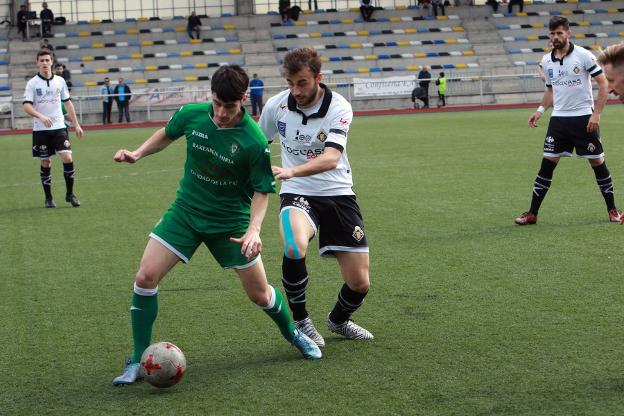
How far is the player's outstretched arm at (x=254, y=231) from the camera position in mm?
4855

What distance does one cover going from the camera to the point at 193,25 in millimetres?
43125

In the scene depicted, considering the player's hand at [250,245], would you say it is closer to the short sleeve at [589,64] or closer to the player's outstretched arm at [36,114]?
the short sleeve at [589,64]

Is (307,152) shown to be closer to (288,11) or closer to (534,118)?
(534,118)

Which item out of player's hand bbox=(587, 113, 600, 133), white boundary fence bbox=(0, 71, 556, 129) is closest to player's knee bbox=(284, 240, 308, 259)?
player's hand bbox=(587, 113, 600, 133)

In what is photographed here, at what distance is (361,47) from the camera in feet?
146

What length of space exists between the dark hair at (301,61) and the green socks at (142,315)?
1.50m

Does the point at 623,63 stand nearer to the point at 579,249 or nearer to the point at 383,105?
the point at 579,249

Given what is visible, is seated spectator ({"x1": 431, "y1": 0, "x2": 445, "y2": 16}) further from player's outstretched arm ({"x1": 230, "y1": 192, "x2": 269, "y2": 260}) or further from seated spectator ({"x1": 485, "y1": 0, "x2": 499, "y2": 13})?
player's outstretched arm ({"x1": 230, "y1": 192, "x2": 269, "y2": 260})

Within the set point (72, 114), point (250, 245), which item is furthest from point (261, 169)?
point (72, 114)

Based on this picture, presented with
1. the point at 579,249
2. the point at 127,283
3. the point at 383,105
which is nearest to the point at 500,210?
the point at 579,249

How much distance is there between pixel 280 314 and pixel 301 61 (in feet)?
4.90

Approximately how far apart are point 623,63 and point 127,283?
15.7 ft

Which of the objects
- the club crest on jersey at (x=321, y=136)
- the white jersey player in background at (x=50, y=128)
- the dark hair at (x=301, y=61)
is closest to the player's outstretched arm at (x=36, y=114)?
the white jersey player in background at (x=50, y=128)

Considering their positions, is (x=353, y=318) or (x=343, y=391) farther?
(x=353, y=318)
